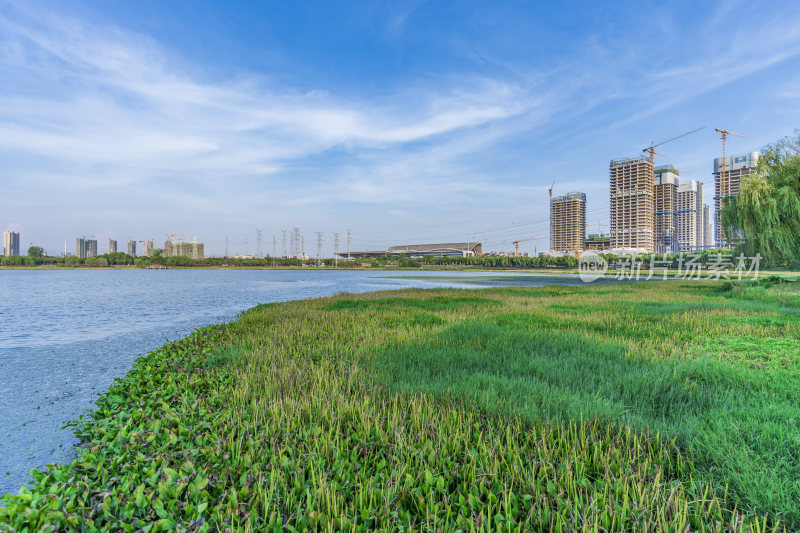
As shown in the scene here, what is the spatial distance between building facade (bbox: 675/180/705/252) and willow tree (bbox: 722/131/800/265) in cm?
17773

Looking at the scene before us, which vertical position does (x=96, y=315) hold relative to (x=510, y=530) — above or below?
below

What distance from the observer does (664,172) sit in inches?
6206

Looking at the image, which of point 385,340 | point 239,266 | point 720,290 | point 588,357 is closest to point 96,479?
point 385,340

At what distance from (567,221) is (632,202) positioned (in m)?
35.4

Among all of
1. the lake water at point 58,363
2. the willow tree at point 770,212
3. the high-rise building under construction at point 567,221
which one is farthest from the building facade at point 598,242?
the lake water at point 58,363

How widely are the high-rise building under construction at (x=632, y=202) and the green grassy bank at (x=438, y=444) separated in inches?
6364

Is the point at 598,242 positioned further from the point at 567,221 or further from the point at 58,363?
the point at 58,363

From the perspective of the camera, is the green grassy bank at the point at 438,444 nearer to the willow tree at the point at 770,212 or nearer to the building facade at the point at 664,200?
the willow tree at the point at 770,212

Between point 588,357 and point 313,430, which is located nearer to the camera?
point 313,430

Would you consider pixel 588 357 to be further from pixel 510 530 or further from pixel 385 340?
pixel 510 530

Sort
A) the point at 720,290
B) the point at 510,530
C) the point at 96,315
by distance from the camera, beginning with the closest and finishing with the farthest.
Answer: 1. the point at 510,530
2. the point at 96,315
3. the point at 720,290

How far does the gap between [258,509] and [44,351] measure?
1084 centimetres

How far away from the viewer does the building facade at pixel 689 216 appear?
172m

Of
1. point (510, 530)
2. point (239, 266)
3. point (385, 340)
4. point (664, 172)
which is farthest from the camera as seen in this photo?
point (664, 172)
